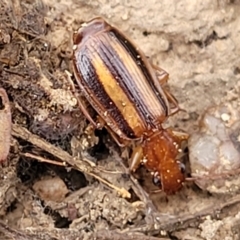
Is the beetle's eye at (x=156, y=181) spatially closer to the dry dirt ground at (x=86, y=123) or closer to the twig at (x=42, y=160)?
the dry dirt ground at (x=86, y=123)

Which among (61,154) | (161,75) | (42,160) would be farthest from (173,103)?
(42,160)

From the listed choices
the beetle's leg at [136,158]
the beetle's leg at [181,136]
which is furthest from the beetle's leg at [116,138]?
the beetle's leg at [181,136]

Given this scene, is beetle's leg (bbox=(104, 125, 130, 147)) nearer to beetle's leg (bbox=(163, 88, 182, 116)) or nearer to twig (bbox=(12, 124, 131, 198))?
twig (bbox=(12, 124, 131, 198))

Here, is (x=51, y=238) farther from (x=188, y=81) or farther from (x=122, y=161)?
(x=188, y=81)

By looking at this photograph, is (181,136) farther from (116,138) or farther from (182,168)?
(116,138)

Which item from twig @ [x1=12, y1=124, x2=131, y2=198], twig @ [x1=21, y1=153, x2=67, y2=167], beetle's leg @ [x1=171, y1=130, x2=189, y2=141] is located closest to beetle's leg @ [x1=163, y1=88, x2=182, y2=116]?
beetle's leg @ [x1=171, y1=130, x2=189, y2=141]

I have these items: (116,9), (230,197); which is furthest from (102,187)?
(116,9)
